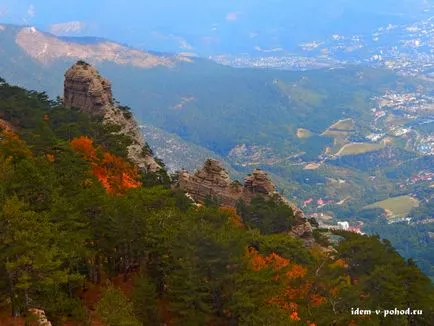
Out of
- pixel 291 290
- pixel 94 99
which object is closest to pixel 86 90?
pixel 94 99

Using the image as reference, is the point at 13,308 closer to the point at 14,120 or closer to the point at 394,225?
the point at 14,120

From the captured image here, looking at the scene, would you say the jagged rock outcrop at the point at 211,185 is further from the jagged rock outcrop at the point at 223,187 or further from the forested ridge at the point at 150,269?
the forested ridge at the point at 150,269

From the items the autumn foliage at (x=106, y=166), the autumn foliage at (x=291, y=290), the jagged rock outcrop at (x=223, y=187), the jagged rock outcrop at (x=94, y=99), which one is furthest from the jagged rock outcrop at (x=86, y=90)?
the autumn foliage at (x=291, y=290)

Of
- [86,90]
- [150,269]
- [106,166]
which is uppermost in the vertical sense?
[86,90]

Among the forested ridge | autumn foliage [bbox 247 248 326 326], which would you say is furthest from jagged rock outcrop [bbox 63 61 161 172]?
autumn foliage [bbox 247 248 326 326]

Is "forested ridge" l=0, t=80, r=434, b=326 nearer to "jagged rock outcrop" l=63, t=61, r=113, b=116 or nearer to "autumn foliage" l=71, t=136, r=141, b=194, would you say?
"autumn foliage" l=71, t=136, r=141, b=194

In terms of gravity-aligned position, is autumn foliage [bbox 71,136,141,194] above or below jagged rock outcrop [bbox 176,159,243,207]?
above

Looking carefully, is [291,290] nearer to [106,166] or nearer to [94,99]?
[106,166]
